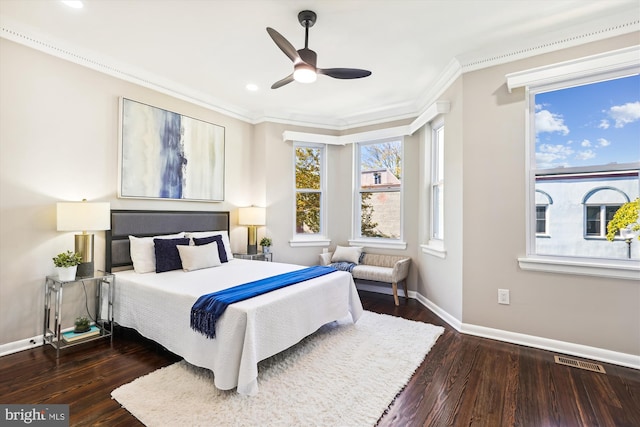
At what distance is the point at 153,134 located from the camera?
3619 millimetres

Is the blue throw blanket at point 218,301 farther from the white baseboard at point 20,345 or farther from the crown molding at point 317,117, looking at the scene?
the crown molding at point 317,117

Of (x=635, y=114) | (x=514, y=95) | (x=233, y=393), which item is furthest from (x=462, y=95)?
(x=233, y=393)

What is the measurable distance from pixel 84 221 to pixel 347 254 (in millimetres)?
3306

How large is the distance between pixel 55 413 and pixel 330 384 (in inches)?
67.1

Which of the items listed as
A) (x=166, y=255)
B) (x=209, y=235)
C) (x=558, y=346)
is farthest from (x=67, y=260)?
(x=558, y=346)

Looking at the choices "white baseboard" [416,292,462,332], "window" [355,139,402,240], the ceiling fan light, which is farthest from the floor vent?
the ceiling fan light

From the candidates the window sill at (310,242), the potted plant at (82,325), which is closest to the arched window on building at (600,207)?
the window sill at (310,242)

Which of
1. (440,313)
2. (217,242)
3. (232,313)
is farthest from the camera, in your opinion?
(217,242)

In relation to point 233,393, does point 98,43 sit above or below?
above

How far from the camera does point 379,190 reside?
4918 mm

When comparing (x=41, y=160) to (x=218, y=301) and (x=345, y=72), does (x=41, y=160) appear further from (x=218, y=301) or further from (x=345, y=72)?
(x=345, y=72)

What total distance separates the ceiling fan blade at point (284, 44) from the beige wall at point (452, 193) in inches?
73.0

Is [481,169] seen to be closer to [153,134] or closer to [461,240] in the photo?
[461,240]

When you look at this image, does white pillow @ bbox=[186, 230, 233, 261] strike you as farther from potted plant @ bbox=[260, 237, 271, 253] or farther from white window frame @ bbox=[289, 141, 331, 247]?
white window frame @ bbox=[289, 141, 331, 247]
